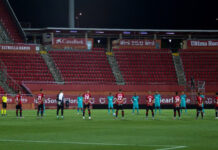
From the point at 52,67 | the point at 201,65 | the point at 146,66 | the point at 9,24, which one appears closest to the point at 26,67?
the point at 52,67

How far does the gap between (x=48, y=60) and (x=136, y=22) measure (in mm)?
19212

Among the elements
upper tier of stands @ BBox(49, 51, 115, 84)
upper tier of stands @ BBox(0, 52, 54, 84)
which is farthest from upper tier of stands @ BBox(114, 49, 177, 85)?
upper tier of stands @ BBox(0, 52, 54, 84)

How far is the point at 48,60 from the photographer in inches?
2657

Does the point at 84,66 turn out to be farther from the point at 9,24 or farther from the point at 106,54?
the point at 9,24

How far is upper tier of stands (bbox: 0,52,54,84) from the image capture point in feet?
204

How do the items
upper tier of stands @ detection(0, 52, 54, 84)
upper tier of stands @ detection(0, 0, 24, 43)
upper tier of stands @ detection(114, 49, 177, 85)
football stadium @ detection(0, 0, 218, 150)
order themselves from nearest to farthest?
football stadium @ detection(0, 0, 218, 150), upper tier of stands @ detection(0, 52, 54, 84), upper tier of stands @ detection(114, 49, 177, 85), upper tier of stands @ detection(0, 0, 24, 43)

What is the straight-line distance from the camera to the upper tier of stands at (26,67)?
62.2m

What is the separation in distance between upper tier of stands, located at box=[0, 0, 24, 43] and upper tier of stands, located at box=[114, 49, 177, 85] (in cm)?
1518

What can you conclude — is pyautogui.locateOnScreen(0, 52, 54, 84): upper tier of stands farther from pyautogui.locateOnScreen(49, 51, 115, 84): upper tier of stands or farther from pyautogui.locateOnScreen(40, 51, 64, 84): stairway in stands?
pyautogui.locateOnScreen(49, 51, 115, 84): upper tier of stands

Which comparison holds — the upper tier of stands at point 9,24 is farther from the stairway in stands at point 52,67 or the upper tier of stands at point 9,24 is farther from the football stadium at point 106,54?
the stairway in stands at point 52,67

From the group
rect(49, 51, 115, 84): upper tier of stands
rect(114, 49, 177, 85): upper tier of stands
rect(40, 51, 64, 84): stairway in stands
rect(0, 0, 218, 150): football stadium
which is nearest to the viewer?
Result: rect(0, 0, 218, 150): football stadium

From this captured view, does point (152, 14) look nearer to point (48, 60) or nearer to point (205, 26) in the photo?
point (205, 26)

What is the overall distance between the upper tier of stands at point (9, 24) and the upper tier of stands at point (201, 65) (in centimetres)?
2553

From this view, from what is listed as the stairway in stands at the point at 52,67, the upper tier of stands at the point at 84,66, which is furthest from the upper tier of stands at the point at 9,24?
the upper tier of stands at the point at 84,66
